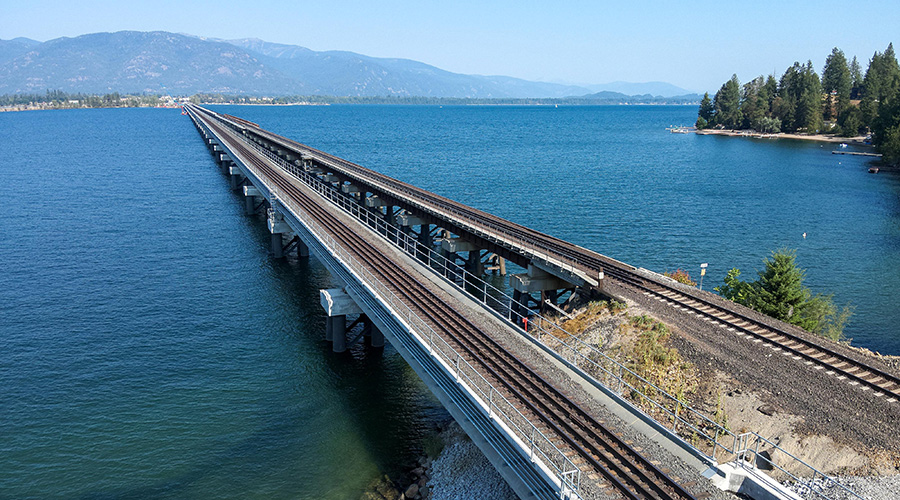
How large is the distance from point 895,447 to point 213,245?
5668 cm

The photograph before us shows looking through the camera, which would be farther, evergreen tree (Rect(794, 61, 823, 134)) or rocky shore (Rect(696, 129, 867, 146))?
evergreen tree (Rect(794, 61, 823, 134))

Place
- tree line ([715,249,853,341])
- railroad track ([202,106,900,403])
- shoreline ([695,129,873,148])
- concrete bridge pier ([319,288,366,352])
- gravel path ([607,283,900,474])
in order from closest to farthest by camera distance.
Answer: gravel path ([607,283,900,474])
railroad track ([202,106,900,403])
tree line ([715,249,853,341])
concrete bridge pier ([319,288,366,352])
shoreline ([695,129,873,148])

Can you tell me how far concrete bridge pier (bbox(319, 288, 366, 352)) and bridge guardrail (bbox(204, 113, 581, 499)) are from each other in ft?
6.63

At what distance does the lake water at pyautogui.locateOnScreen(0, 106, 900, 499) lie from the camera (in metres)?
26.2

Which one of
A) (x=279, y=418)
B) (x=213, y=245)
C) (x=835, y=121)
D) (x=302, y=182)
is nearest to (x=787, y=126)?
(x=835, y=121)

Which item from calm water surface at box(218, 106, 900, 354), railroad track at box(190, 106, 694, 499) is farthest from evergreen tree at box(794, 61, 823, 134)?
railroad track at box(190, 106, 694, 499)

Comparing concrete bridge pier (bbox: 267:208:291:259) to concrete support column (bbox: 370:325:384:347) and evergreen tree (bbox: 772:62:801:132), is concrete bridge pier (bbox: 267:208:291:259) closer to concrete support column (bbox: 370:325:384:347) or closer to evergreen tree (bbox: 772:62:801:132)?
concrete support column (bbox: 370:325:384:347)

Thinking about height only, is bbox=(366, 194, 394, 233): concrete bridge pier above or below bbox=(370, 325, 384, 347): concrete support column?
above

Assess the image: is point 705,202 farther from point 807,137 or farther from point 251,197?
point 807,137

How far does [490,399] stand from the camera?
1894cm

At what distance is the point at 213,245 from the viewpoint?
5994 cm

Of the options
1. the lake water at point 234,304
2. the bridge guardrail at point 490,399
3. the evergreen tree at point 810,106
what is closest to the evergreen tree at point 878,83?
the evergreen tree at point 810,106

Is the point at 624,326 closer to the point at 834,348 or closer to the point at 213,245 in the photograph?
the point at 834,348

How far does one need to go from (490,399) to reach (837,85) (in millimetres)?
220365
